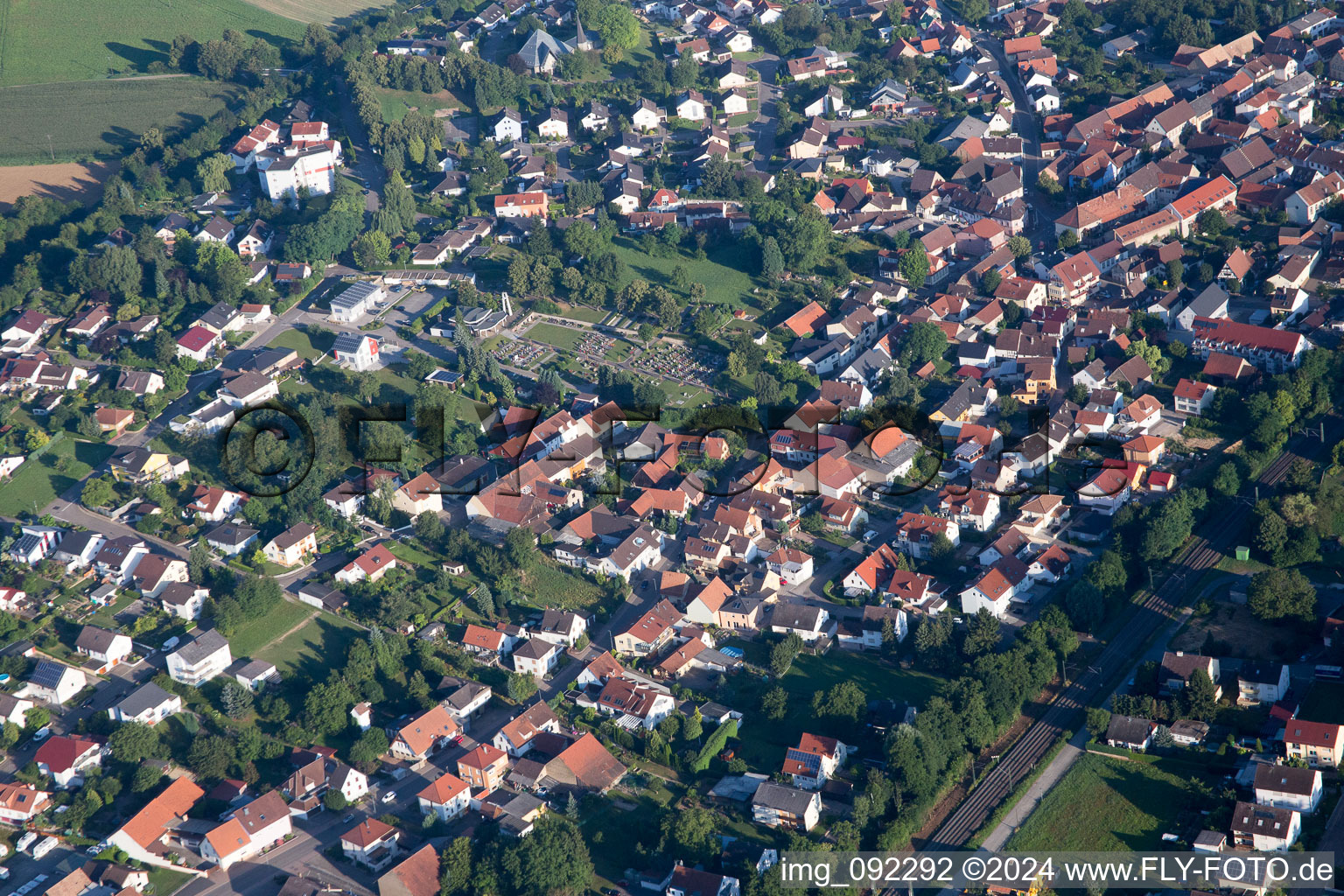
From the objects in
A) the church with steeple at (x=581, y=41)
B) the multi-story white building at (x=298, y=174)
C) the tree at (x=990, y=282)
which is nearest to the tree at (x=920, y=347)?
the tree at (x=990, y=282)

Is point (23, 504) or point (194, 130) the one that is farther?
point (194, 130)

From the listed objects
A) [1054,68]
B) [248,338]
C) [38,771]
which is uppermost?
[1054,68]

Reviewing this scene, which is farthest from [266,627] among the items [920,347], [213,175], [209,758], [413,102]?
[413,102]

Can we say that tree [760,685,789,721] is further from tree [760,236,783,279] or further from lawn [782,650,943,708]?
tree [760,236,783,279]

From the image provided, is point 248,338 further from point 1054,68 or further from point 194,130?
point 1054,68

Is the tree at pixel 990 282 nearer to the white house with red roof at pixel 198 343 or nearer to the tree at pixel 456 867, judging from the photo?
the white house with red roof at pixel 198 343

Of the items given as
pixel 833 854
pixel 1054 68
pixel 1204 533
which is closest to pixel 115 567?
pixel 833 854
